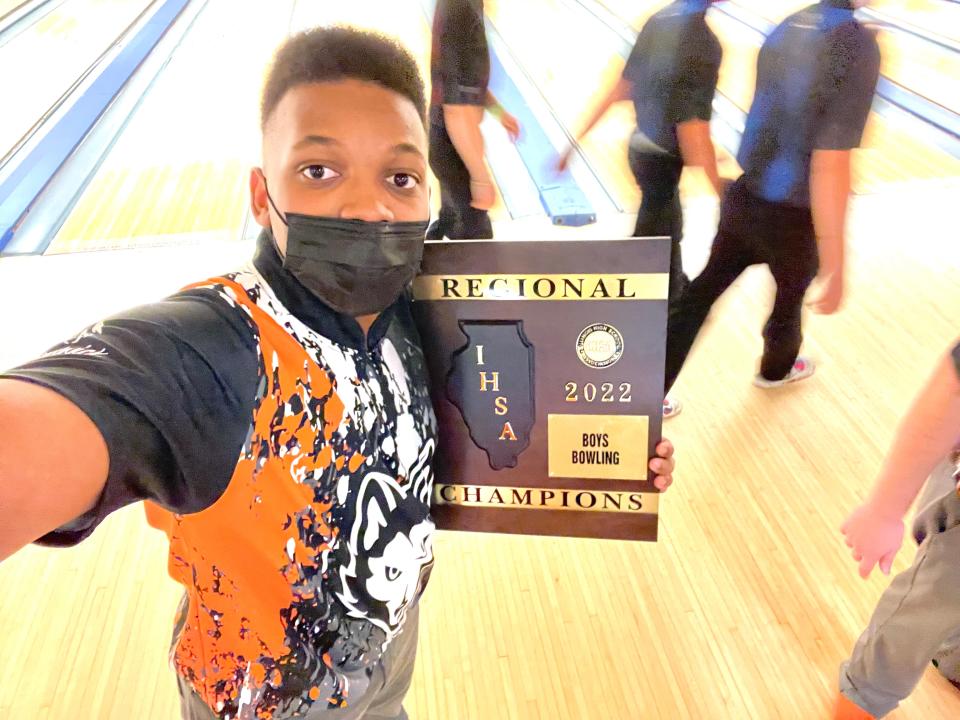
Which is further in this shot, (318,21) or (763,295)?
(763,295)

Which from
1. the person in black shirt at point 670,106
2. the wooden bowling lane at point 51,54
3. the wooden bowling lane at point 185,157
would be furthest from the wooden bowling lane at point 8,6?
the person in black shirt at point 670,106

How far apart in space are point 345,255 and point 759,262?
135cm

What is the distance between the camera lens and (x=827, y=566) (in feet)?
4.93

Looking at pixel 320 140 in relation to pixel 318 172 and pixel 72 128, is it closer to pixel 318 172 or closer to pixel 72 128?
pixel 318 172

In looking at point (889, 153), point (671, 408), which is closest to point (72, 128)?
point (671, 408)

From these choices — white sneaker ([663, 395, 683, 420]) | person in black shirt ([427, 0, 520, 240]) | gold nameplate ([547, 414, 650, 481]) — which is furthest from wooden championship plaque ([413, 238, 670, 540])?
white sneaker ([663, 395, 683, 420])

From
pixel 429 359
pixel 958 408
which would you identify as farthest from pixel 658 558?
pixel 429 359

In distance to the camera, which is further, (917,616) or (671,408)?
(671,408)

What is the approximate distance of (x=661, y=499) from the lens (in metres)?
1.67

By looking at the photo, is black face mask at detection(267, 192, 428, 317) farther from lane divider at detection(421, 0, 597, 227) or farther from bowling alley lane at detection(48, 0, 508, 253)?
lane divider at detection(421, 0, 597, 227)

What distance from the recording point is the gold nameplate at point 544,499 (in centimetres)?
90

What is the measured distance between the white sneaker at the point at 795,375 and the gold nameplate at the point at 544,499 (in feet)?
4.14

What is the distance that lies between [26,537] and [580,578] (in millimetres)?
1216

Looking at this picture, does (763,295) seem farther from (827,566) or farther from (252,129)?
(252,129)
